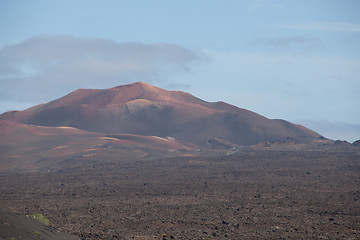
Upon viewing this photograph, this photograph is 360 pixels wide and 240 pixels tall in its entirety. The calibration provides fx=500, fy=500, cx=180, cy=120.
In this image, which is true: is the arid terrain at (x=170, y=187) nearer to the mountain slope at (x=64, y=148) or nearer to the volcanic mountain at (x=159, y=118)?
the mountain slope at (x=64, y=148)

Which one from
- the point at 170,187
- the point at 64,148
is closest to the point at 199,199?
the point at 170,187

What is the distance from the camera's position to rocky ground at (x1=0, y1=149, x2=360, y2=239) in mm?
23922

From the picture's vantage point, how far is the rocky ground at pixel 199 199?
23.9 m

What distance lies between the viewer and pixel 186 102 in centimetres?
13875

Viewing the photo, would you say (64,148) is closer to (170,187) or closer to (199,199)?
(170,187)

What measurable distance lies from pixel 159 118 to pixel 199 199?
3539 inches

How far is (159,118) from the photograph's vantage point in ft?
405

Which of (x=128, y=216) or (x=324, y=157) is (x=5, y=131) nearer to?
(x=324, y=157)

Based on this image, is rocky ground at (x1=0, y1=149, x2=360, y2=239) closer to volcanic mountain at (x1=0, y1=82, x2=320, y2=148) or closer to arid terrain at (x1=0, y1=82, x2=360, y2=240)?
arid terrain at (x1=0, y1=82, x2=360, y2=240)

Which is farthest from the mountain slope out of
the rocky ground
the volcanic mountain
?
the volcanic mountain

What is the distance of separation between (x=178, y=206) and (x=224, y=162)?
31194mm

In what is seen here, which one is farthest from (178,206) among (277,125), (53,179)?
(277,125)

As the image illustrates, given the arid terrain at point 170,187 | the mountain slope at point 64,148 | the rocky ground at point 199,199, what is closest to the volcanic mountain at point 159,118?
the arid terrain at point 170,187

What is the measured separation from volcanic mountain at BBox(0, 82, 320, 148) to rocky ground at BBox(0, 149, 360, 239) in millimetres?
47013
